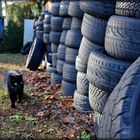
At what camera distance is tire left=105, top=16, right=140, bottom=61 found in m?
3.99

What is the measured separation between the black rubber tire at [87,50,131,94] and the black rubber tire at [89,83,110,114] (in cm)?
11

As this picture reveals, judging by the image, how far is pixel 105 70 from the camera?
4.18m

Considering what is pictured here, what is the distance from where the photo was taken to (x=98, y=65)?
168 inches

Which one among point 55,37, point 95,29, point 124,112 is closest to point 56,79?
point 55,37

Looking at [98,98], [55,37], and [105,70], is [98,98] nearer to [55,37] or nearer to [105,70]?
[105,70]

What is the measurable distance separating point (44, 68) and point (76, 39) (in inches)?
187

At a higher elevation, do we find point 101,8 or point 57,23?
point 101,8

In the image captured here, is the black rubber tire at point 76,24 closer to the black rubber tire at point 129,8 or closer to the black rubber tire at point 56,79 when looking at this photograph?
the black rubber tire at point 56,79

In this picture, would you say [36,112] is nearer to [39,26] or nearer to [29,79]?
[29,79]

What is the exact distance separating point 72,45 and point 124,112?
3.67 metres

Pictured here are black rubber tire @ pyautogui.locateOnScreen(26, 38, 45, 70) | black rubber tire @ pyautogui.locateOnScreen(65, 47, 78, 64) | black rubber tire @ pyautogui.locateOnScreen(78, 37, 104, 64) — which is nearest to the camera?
black rubber tire @ pyautogui.locateOnScreen(78, 37, 104, 64)

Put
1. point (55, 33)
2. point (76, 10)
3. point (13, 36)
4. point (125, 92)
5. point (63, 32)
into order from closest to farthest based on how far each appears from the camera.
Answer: point (125, 92), point (76, 10), point (63, 32), point (55, 33), point (13, 36)

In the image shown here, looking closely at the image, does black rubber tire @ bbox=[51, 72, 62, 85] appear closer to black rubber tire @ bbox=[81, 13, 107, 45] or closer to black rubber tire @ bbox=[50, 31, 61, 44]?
black rubber tire @ bbox=[50, 31, 61, 44]

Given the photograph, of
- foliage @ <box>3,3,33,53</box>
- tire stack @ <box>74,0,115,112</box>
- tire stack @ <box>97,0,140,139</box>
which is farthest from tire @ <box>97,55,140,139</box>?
foliage @ <box>3,3,33,53</box>
